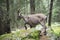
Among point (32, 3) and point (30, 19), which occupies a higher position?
point (32, 3)

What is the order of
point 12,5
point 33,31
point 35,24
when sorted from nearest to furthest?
point 33,31 < point 35,24 < point 12,5

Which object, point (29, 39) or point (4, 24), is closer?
point (29, 39)

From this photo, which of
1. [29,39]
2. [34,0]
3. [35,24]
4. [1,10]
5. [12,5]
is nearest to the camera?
[29,39]

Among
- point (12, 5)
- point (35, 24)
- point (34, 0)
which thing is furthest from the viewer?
point (34, 0)

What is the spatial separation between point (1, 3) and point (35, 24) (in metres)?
2.36

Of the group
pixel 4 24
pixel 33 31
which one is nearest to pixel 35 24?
pixel 33 31

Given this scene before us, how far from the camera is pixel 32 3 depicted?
37.2 feet

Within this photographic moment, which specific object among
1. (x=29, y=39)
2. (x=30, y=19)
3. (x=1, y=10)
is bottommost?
(x=29, y=39)

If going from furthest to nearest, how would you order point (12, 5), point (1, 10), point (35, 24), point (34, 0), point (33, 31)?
point (34, 0) → point (12, 5) → point (35, 24) → point (1, 10) → point (33, 31)

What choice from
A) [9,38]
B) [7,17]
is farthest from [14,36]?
[7,17]

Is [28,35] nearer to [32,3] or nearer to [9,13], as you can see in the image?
[9,13]

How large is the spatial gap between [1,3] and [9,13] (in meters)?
0.74

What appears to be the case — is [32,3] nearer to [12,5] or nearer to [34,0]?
[34,0]

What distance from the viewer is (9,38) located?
24.8 feet
